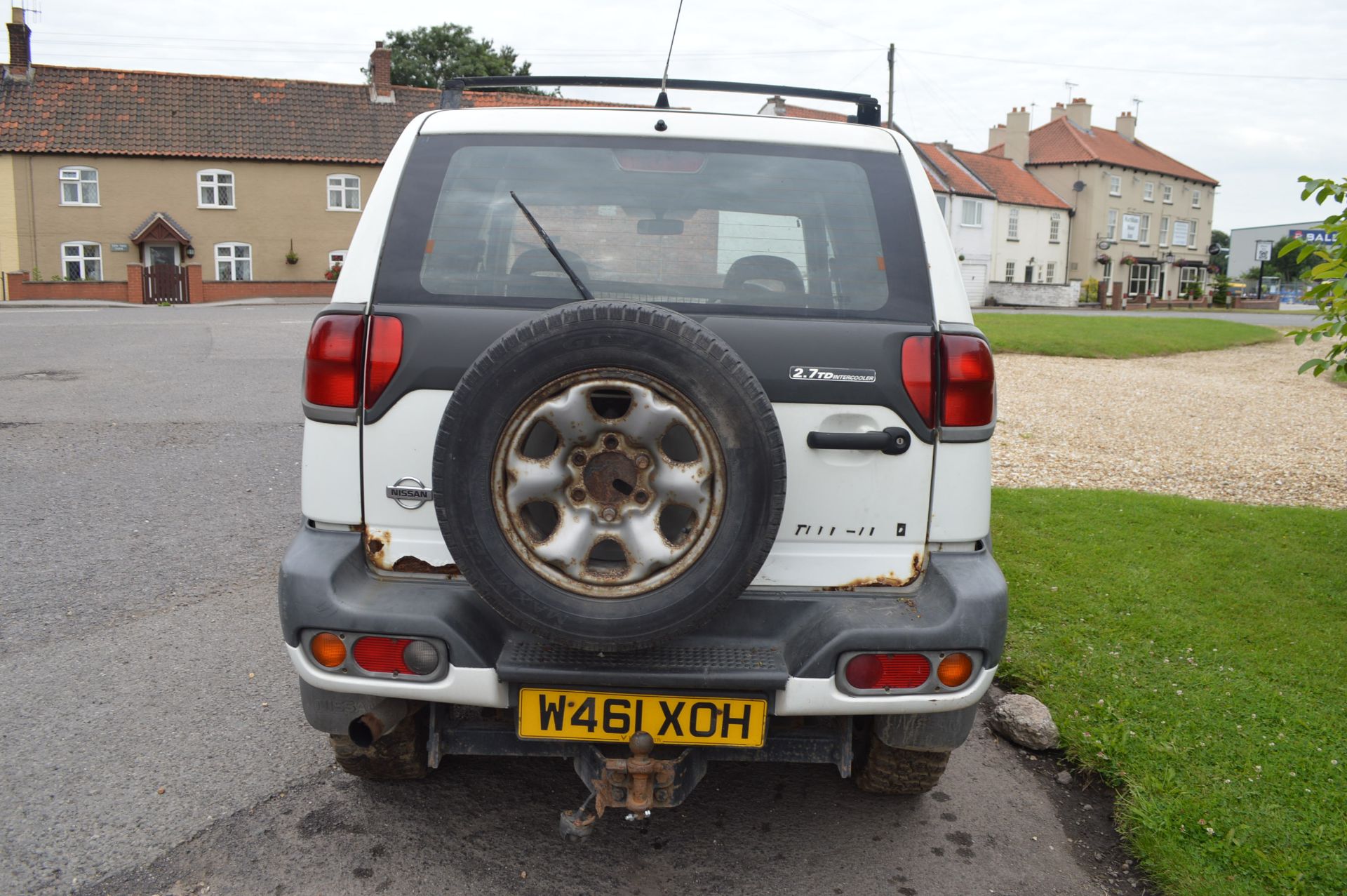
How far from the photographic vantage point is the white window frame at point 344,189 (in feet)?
131

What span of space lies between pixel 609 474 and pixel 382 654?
28.4 inches

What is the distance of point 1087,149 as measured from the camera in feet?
208

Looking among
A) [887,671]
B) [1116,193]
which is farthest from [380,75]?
[1116,193]

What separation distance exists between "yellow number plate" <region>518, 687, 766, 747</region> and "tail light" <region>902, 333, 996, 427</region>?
87 centimetres

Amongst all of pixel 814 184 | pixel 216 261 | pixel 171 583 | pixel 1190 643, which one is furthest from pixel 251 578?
pixel 216 261

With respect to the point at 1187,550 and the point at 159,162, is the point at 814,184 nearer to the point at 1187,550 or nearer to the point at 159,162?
the point at 1187,550

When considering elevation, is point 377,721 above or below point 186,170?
below

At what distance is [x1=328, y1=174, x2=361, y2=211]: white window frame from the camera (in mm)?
40031

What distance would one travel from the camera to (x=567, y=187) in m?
2.87

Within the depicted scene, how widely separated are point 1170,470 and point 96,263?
3931cm

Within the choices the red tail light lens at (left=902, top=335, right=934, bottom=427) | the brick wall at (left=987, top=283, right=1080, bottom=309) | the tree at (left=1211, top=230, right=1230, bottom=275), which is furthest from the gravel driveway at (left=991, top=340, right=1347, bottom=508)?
the tree at (left=1211, top=230, right=1230, bottom=275)

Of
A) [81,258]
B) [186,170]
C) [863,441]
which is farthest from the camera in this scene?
[186,170]

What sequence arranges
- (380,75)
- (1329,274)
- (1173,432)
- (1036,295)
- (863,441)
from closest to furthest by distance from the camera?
1. (863,441)
2. (1329,274)
3. (1173,432)
4. (380,75)
5. (1036,295)

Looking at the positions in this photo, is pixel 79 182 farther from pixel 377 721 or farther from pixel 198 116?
pixel 377 721
